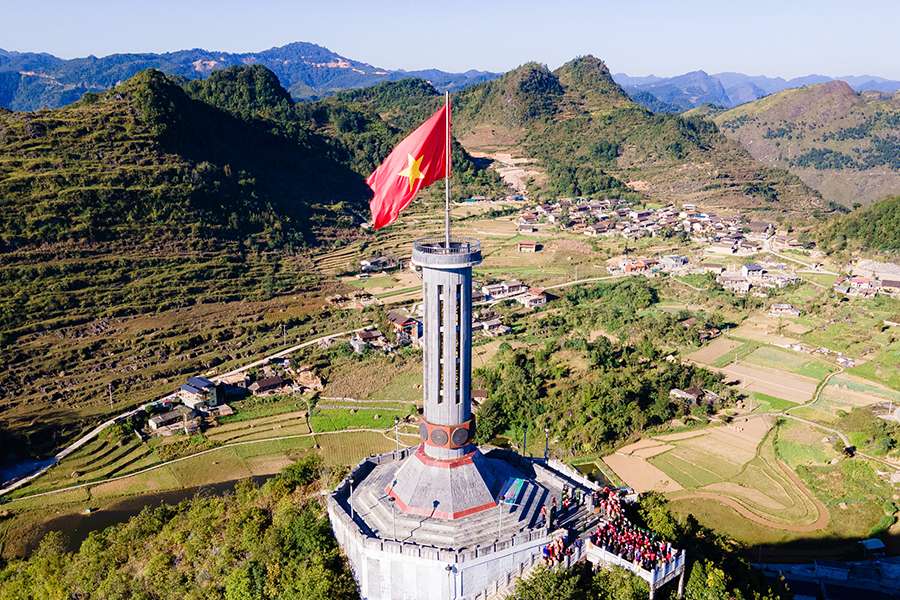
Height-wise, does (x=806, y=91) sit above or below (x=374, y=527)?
above

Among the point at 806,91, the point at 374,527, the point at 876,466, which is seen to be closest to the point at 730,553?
the point at 374,527

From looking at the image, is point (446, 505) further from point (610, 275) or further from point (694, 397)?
point (610, 275)

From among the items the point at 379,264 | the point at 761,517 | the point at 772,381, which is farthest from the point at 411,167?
the point at 379,264

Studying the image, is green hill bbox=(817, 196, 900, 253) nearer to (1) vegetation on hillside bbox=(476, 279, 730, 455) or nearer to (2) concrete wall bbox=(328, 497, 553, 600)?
(1) vegetation on hillside bbox=(476, 279, 730, 455)

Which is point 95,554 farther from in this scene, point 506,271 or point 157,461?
point 506,271

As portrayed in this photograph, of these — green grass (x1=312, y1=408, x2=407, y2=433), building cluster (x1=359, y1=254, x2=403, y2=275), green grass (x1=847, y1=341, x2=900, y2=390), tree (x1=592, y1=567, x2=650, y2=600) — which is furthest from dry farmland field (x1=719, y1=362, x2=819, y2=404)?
building cluster (x1=359, y1=254, x2=403, y2=275)

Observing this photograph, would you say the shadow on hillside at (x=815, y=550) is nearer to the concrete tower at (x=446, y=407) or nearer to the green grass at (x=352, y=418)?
the concrete tower at (x=446, y=407)
